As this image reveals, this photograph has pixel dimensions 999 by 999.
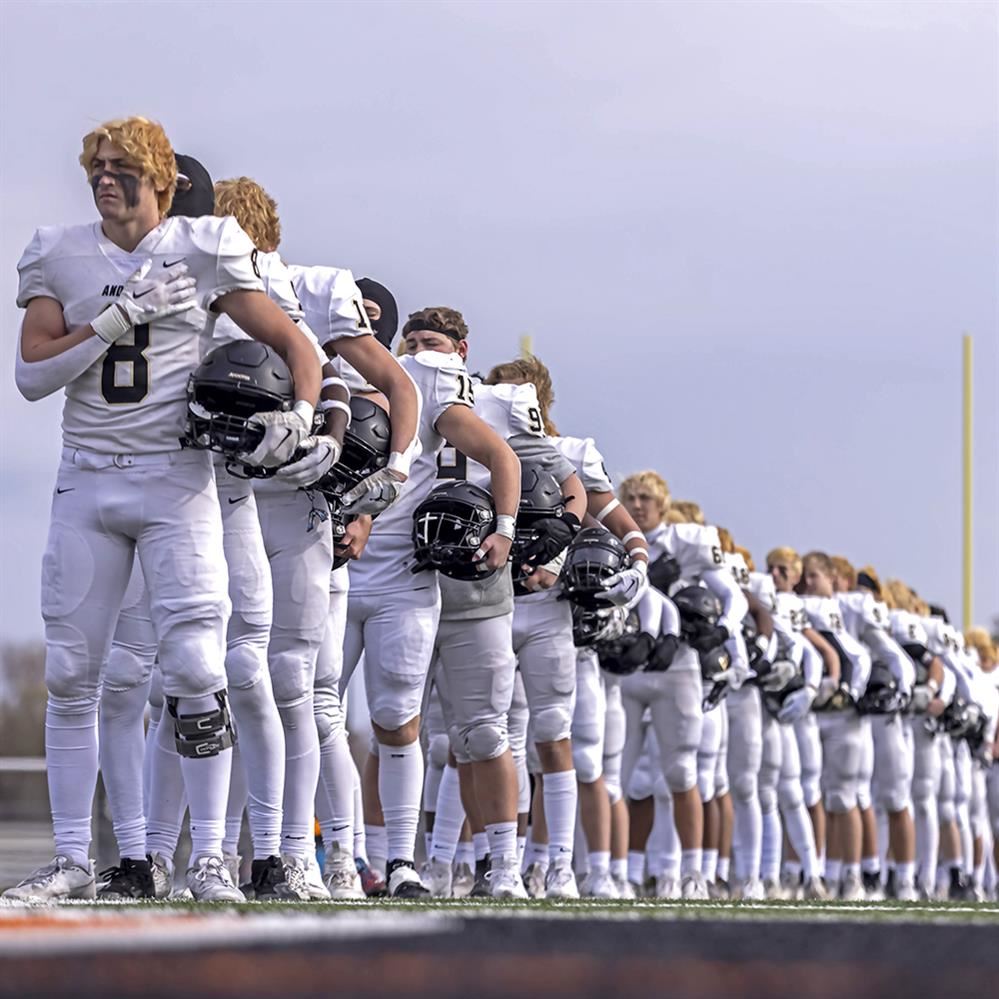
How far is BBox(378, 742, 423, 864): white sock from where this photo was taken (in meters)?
7.91

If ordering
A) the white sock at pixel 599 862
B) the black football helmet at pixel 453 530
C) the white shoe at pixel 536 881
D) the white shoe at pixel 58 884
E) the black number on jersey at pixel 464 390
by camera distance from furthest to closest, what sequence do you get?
the white sock at pixel 599 862
the white shoe at pixel 536 881
the black number on jersey at pixel 464 390
the black football helmet at pixel 453 530
the white shoe at pixel 58 884

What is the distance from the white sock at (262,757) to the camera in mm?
6488

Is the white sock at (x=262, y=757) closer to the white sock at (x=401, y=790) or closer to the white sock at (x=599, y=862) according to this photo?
the white sock at (x=401, y=790)

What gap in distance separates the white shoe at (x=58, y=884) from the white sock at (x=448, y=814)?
3654 millimetres

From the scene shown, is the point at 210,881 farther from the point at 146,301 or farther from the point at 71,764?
the point at 146,301

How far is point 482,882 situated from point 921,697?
27.6 feet

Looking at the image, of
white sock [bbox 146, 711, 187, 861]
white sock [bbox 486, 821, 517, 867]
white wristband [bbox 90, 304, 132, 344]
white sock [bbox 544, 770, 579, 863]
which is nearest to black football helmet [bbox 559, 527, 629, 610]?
white sock [bbox 544, 770, 579, 863]

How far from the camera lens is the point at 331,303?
7207 millimetres

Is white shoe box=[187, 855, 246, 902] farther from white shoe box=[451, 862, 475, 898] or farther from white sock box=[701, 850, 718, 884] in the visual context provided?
white sock box=[701, 850, 718, 884]

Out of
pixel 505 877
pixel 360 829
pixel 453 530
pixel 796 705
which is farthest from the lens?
pixel 796 705

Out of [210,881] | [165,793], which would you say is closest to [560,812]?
[165,793]

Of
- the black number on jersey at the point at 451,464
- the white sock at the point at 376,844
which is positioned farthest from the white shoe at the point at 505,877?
the black number on jersey at the point at 451,464

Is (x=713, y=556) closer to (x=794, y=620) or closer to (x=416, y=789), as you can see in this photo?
(x=794, y=620)

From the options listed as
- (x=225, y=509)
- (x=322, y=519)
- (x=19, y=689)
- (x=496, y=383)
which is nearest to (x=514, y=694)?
(x=496, y=383)
